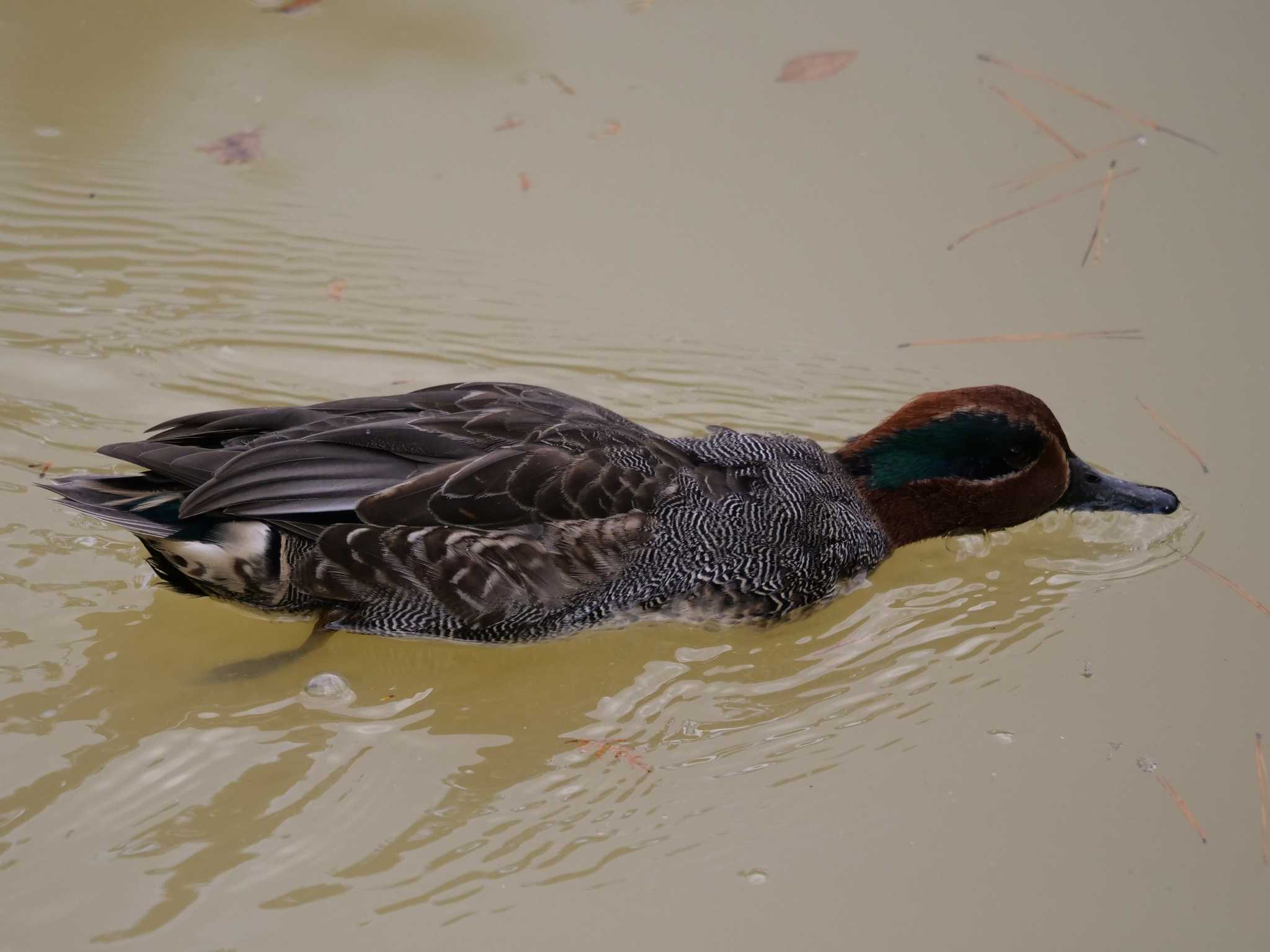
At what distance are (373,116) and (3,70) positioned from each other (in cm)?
200

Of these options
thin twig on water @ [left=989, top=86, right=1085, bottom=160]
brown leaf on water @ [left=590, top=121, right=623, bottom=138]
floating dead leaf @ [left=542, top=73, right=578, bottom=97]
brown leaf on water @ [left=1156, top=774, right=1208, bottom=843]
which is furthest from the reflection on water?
floating dead leaf @ [left=542, top=73, right=578, bottom=97]

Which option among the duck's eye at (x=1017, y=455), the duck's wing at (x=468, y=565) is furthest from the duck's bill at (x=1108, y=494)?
the duck's wing at (x=468, y=565)

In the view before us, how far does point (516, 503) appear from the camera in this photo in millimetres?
4488

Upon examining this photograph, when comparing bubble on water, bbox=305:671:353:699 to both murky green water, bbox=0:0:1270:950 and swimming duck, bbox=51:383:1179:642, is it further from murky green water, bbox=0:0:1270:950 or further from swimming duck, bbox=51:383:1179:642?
swimming duck, bbox=51:383:1179:642

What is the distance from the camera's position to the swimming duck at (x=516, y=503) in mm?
4453

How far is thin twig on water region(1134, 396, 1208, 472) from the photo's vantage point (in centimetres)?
554

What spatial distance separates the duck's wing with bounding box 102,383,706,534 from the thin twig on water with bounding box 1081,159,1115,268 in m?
2.73

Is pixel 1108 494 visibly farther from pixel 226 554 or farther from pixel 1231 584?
pixel 226 554

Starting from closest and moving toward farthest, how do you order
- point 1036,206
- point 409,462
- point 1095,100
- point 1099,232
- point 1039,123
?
point 409,462, point 1099,232, point 1036,206, point 1039,123, point 1095,100

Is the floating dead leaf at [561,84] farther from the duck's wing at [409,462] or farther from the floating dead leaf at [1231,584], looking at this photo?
the floating dead leaf at [1231,584]

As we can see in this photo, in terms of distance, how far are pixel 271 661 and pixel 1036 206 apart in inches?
170

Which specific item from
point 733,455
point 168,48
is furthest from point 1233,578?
point 168,48

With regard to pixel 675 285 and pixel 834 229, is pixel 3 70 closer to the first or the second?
pixel 675 285

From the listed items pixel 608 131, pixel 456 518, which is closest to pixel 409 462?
pixel 456 518
